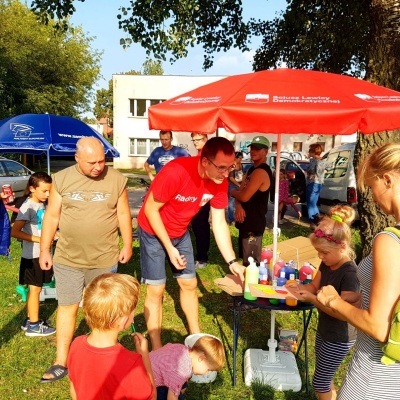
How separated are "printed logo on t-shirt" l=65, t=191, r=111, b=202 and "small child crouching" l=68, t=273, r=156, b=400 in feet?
4.94

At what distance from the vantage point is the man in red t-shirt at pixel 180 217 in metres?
3.19

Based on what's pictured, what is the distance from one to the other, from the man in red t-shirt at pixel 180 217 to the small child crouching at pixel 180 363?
30.8 inches

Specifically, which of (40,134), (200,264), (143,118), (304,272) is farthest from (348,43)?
(143,118)

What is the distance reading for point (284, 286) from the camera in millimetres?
3191

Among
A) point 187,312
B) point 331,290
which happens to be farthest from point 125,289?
point 187,312

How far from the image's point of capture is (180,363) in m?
2.66

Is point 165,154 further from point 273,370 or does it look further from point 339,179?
point 339,179

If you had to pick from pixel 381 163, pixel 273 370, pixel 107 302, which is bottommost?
pixel 273 370

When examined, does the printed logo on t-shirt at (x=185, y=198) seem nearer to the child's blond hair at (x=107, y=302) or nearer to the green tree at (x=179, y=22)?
the child's blond hair at (x=107, y=302)

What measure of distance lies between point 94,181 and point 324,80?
200 cm

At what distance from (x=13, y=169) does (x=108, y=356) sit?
→ 543 inches

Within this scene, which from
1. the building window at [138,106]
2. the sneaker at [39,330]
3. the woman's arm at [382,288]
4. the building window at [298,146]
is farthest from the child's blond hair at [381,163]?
the building window at [298,146]

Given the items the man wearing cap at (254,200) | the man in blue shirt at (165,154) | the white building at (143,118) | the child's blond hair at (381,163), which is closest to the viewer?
the child's blond hair at (381,163)

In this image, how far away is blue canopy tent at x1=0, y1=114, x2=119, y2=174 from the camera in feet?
22.6
